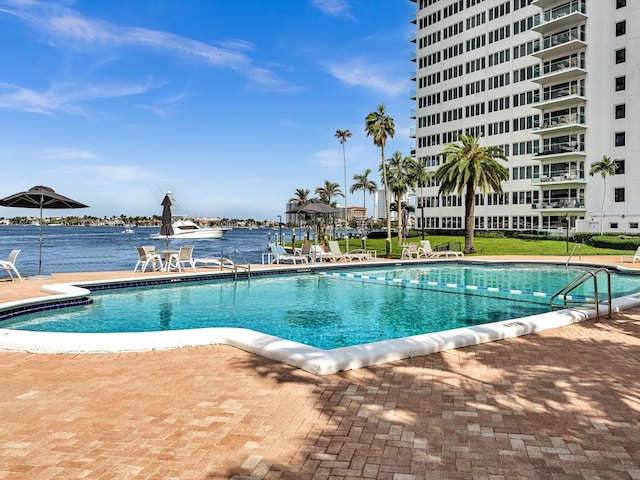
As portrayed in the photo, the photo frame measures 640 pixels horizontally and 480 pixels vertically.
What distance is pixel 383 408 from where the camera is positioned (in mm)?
4684

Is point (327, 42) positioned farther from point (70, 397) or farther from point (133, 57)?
point (70, 397)

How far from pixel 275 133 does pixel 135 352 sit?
42292 mm

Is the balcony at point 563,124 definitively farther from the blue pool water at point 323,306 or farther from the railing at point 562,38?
the blue pool water at point 323,306

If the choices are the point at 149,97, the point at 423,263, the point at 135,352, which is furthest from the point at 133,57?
the point at 135,352

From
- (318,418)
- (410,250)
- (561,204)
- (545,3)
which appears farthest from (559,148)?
(318,418)

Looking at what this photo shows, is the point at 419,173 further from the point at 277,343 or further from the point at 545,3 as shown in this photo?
the point at 277,343

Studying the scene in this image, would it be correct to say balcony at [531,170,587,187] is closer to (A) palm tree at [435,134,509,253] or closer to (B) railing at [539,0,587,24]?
(A) palm tree at [435,134,509,253]

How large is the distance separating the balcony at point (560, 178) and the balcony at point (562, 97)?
686cm

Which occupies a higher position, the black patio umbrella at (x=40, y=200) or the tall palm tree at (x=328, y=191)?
the tall palm tree at (x=328, y=191)

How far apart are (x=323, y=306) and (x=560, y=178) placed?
139 ft

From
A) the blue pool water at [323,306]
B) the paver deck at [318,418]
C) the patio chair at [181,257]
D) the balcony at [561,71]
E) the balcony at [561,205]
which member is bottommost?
the blue pool water at [323,306]

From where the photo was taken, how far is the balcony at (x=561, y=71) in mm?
46000

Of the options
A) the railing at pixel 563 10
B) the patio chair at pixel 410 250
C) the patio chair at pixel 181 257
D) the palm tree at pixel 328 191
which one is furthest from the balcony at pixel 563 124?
the palm tree at pixel 328 191

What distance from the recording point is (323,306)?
1271 centimetres
